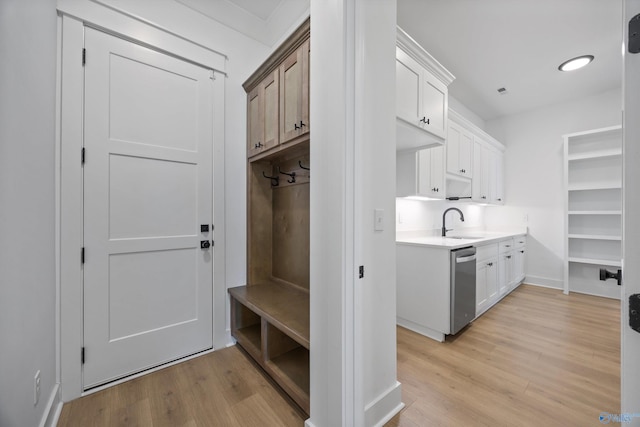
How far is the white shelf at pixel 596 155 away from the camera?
3513 millimetres

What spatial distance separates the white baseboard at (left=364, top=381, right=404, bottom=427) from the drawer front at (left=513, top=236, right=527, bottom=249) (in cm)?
342

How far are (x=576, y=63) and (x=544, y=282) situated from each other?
3.24 m

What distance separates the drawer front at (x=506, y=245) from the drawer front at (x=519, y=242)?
0.18 metres

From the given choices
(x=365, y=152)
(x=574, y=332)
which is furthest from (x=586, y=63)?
(x=365, y=152)

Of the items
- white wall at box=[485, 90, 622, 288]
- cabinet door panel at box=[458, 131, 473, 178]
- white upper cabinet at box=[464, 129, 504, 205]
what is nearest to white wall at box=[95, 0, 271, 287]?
cabinet door panel at box=[458, 131, 473, 178]

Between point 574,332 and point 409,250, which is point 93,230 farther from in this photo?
point 574,332

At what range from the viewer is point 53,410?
4.62ft

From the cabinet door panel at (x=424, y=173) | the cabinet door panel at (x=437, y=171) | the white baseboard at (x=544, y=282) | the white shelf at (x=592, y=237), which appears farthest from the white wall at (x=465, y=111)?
the white baseboard at (x=544, y=282)

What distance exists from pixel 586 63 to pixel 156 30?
180 inches

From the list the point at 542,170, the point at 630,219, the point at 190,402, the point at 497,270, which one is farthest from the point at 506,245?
the point at 190,402

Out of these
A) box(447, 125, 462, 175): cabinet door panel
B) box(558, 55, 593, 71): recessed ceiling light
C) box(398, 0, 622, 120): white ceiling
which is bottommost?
box(447, 125, 462, 175): cabinet door panel

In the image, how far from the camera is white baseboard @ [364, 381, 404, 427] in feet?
4.36

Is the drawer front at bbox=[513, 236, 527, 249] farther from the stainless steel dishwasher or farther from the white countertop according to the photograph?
the stainless steel dishwasher

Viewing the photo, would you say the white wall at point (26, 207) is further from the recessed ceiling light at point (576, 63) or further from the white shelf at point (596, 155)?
the white shelf at point (596, 155)
